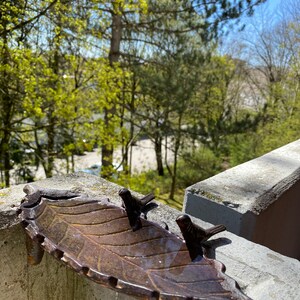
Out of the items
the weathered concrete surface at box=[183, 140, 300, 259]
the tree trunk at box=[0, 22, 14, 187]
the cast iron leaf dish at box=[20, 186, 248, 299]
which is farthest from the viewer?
the tree trunk at box=[0, 22, 14, 187]

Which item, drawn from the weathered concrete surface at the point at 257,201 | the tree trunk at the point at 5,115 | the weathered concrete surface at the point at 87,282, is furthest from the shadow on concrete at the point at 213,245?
the tree trunk at the point at 5,115

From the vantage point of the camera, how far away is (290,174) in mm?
1938

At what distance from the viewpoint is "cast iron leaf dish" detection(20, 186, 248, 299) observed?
0.85 metres

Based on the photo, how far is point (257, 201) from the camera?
61.1 inches

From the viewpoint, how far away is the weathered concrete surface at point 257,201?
149cm

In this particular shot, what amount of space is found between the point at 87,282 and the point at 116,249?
0.32 metres

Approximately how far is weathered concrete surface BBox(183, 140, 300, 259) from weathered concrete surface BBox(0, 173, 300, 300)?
0.30 meters

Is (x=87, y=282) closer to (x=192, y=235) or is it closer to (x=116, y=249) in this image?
(x=116, y=249)

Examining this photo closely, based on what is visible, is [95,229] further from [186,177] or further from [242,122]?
[186,177]

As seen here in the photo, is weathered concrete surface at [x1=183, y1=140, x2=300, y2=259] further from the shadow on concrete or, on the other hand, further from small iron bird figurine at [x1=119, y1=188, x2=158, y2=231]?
small iron bird figurine at [x1=119, y1=188, x2=158, y2=231]

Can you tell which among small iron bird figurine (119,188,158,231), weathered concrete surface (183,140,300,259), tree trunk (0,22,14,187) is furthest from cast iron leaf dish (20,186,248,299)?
tree trunk (0,22,14,187)

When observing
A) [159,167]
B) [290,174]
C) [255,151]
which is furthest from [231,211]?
[159,167]

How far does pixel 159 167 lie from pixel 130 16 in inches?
275

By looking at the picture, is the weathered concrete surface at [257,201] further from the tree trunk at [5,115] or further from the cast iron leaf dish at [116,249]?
the tree trunk at [5,115]
